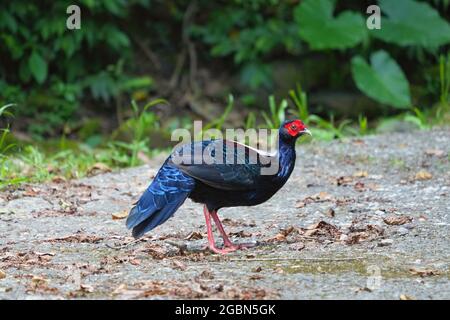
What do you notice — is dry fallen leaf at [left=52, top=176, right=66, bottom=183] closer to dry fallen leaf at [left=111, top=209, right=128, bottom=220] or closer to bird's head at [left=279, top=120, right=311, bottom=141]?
dry fallen leaf at [left=111, top=209, right=128, bottom=220]

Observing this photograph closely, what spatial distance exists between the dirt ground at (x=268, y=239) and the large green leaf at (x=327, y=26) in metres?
2.62

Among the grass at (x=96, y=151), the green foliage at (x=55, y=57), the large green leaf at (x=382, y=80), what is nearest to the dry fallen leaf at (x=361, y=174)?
the grass at (x=96, y=151)

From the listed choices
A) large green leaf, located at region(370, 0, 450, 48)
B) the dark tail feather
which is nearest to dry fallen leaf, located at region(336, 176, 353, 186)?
the dark tail feather

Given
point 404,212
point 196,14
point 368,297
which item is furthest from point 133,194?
point 196,14

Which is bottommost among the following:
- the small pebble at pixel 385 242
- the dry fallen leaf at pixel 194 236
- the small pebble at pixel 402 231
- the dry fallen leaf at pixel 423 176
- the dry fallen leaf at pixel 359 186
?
the dry fallen leaf at pixel 194 236

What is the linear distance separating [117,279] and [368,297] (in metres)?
1.26

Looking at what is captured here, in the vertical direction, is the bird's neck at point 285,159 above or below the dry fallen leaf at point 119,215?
above

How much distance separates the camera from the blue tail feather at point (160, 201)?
4730mm

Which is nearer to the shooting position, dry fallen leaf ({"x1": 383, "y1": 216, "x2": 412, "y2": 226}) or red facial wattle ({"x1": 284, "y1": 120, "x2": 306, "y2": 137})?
red facial wattle ({"x1": 284, "y1": 120, "x2": 306, "y2": 137})

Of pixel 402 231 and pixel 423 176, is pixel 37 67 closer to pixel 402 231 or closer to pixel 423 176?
pixel 423 176

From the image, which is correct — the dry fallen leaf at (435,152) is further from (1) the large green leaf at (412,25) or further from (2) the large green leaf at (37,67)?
(2) the large green leaf at (37,67)

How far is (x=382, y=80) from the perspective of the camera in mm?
10367

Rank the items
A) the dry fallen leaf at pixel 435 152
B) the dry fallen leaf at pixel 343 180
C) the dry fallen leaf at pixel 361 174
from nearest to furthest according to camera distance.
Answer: the dry fallen leaf at pixel 343 180
the dry fallen leaf at pixel 361 174
the dry fallen leaf at pixel 435 152

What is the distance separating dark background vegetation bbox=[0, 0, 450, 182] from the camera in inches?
405
